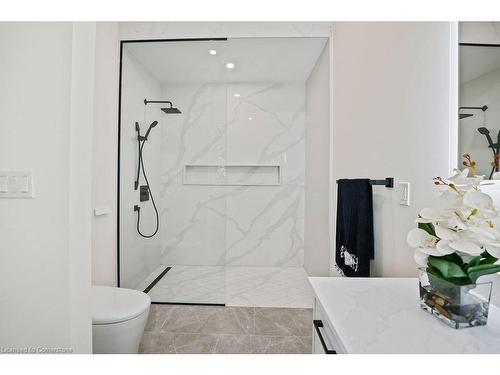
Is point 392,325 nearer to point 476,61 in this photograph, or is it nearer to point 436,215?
point 436,215

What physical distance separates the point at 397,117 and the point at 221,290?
6.70ft

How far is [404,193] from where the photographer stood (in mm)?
1312

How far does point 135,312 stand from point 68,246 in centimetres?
64

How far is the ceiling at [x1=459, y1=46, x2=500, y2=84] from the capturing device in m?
0.87

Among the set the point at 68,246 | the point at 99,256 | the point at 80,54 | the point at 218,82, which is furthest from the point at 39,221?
the point at 218,82

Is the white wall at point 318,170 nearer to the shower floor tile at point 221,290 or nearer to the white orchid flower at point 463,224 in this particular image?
the shower floor tile at point 221,290

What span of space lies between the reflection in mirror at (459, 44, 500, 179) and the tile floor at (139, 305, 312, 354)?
154 cm

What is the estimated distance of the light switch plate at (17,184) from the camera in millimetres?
1061

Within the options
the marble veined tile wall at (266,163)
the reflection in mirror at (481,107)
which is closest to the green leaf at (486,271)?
the reflection in mirror at (481,107)

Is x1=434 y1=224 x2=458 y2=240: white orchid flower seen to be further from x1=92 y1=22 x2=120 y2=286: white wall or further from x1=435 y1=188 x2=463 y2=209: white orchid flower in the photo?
x1=92 y1=22 x2=120 y2=286: white wall

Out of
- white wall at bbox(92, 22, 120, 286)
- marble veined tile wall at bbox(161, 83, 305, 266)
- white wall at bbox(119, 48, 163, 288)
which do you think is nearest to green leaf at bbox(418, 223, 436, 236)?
white wall at bbox(92, 22, 120, 286)

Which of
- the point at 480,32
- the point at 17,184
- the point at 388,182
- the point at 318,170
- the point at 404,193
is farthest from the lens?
the point at 318,170

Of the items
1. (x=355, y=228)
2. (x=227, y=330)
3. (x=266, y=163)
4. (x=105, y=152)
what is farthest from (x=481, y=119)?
(x=266, y=163)

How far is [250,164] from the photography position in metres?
3.49
